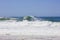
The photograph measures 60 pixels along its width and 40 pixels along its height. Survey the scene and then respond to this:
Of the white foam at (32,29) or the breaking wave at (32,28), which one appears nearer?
the white foam at (32,29)

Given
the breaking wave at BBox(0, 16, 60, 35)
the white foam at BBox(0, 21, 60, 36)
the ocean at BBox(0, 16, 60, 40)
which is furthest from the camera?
the breaking wave at BBox(0, 16, 60, 35)

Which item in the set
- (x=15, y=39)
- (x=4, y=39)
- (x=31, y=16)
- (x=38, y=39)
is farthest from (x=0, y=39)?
(x=31, y=16)

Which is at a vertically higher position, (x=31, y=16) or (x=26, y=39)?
(x=31, y=16)

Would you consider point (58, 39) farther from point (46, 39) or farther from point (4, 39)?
point (4, 39)

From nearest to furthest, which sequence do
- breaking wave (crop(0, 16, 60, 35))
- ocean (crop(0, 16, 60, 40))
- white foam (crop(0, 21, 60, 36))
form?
ocean (crop(0, 16, 60, 40))
white foam (crop(0, 21, 60, 36))
breaking wave (crop(0, 16, 60, 35))

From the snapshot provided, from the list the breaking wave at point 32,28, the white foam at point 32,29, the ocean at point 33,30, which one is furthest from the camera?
the breaking wave at point 32,28

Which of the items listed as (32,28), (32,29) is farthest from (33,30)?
(32,28)

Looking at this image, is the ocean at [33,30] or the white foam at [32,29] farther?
the white foam at [32,29]

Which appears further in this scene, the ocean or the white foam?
the white foam

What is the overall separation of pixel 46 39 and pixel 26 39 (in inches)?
40.4

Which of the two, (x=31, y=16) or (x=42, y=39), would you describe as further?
(x=31, y=16)

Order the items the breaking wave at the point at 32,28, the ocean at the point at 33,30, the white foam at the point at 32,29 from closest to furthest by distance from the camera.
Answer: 1. the ocean at the point at 33,30
2. the white foam at the point at 32,29
3. the breaking wave at the point at 32,28

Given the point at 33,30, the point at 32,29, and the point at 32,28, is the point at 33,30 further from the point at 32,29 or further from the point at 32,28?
the point at 32,28

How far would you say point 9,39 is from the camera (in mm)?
8977
